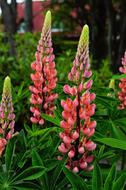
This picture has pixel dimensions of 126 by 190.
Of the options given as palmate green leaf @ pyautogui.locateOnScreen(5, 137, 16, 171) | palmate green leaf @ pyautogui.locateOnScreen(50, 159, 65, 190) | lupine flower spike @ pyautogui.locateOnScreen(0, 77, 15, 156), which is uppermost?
lupine flower spike @ pyautogui.locateOnScreen(0, 77, 15, 156)

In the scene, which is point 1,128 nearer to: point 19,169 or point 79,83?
point 19,169

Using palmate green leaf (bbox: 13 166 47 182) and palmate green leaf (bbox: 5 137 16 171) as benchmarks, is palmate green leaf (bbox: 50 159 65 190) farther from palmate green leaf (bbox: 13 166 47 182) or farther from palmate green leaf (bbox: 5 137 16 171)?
palmate green leaf (bbox: 5 137 16 171)

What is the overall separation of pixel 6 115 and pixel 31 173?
1.05 ft

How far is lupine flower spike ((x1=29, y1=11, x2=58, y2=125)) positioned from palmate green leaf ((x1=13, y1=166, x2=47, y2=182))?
71 cm

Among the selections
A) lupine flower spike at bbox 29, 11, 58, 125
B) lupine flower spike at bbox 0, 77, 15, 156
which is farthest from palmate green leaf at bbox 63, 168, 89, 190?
lupine flower spike at bbox 29, 11, 58, 125

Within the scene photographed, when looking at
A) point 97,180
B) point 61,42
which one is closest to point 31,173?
point 97,180

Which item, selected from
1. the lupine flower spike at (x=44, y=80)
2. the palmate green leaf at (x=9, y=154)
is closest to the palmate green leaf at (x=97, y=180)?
the palmate green leaf at (x=9, y=154)

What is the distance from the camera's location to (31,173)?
1.79 m

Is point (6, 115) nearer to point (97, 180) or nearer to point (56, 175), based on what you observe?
point (56, 175)

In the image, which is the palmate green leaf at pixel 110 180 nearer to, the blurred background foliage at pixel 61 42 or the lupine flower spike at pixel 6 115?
the lupine flower spike at pixel 6 115

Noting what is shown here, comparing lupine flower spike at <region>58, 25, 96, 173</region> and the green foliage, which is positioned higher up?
lupine flower spike at <region>58, 25, 96, 173</region>

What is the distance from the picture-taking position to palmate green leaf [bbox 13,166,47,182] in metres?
1.75

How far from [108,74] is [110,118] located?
16.2 ft

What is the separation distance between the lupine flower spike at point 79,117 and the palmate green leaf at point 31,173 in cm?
17
